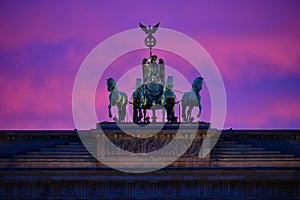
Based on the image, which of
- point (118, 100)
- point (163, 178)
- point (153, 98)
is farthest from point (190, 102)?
point (163, 178)

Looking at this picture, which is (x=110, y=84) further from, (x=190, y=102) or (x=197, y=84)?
(x=197, y=84)

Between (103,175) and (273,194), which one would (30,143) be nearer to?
(103,175)

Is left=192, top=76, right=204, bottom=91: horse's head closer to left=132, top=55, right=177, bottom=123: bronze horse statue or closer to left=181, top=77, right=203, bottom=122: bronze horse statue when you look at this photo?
left=181, top=77, right=203, bottom=122: bronze horse statue

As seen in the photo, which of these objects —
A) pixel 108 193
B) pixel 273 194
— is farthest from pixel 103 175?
pixel 273 194

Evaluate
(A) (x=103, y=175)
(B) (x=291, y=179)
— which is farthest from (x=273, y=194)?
(A) (x=103, y=175)

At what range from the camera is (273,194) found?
420 ft

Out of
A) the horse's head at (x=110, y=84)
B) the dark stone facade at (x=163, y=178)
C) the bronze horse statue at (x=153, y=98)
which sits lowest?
the dark stone facade at (x=163, y=178)

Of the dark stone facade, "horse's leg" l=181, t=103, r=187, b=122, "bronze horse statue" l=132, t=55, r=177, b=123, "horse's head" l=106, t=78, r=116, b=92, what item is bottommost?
the dark stone facade

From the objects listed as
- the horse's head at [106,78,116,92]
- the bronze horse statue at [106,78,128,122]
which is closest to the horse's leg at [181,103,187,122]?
the bronze horse statue at [106,78,128,122]

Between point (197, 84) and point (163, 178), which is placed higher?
point (197, 84)

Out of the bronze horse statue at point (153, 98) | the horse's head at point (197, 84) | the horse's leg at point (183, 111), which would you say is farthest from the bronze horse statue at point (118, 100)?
the horse's head at point (197, 84)

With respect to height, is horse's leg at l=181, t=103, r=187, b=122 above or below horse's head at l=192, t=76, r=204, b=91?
below

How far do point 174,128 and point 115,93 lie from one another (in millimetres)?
3759

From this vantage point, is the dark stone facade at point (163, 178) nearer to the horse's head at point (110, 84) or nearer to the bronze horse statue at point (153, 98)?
the bronze horse statue at point (153, 98)
